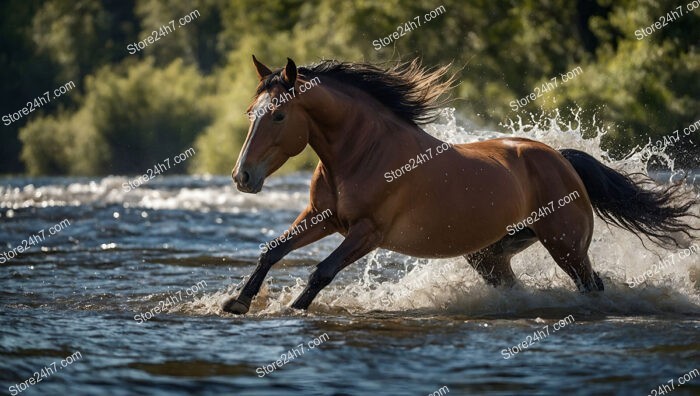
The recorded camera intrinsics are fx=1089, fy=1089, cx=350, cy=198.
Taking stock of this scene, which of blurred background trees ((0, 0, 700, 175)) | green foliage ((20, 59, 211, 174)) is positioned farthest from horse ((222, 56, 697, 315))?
green foliage ((20, 59, 211, 174))

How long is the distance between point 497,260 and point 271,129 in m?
2.83

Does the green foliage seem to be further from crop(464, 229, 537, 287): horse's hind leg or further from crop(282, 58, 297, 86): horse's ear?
crop(282, 58, 297, 86): horse's ear

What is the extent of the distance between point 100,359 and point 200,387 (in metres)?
0.99

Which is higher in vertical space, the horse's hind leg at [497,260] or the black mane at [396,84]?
the black mane at [396,84]

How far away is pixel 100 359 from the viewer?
6949 mm

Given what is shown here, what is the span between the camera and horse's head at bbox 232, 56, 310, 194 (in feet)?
25.7

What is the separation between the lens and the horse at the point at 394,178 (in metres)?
8.16

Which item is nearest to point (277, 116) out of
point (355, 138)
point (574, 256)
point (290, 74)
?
point (290, 74)

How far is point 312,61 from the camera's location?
24.4 meters

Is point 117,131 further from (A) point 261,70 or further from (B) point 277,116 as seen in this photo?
(B) point 277,116

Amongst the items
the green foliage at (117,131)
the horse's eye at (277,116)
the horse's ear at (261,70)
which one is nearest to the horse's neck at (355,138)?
the horse's eye at (277,116)

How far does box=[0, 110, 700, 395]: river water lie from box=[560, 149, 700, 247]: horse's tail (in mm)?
533

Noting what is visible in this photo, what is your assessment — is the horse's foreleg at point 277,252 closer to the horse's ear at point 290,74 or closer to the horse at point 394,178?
the horse at point 394,178

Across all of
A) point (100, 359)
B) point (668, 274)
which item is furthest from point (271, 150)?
point (668, 274)
